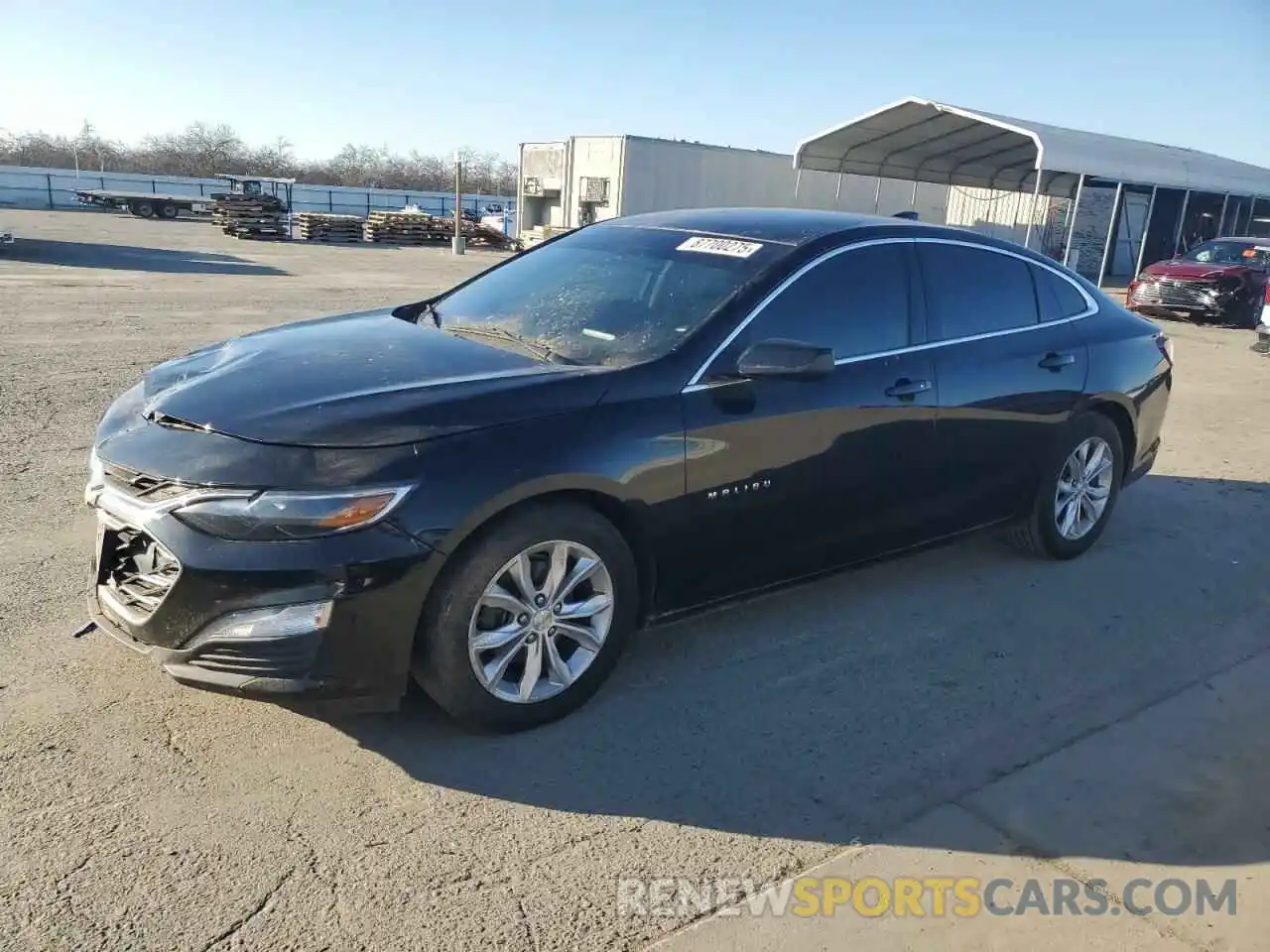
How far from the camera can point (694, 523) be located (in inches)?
143

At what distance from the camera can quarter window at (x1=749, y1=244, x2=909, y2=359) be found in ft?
12.9

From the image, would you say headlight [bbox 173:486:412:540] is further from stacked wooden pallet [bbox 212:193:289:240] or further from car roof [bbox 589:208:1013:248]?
stacked wooden pallet [bbox 212:193:289:240]

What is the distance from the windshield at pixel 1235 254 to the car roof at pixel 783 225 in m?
17.1

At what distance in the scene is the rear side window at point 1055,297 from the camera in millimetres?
5133

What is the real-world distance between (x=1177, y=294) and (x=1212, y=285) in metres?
0.60

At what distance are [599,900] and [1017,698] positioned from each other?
2005 millimetres

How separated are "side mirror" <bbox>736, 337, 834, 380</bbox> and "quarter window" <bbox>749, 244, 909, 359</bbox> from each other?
184 millimetres

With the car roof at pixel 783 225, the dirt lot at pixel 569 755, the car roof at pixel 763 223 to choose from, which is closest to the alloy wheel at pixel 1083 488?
the dirt lot at pixel 569 755

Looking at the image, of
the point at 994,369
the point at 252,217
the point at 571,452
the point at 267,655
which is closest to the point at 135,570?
the point at 267,655

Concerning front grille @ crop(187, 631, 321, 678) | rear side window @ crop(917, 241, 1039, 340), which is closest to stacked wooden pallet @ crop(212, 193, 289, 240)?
rear side window @ crop(917, 241, 1039, 340)

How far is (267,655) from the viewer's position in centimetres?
291

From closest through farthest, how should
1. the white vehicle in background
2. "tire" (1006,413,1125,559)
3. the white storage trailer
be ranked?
1. "tire" (1006,413,1125,559)
2. the white storage trailer
3. the white vehicle in background

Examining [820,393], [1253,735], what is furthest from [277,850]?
[1253,735]

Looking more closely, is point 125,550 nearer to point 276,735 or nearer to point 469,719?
point 276,735
